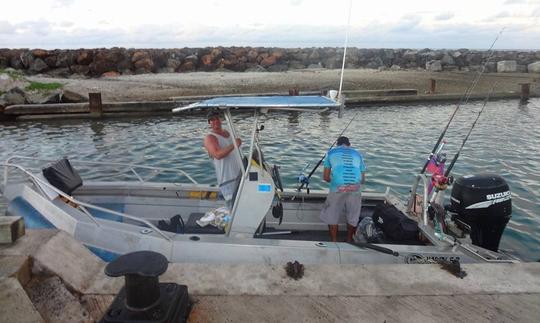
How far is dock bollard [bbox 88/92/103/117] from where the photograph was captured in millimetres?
19094

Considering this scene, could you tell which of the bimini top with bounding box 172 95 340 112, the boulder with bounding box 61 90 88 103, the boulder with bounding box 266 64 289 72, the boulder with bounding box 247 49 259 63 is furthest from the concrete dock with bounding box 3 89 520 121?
the boulder with bounding box 247 49 259 63

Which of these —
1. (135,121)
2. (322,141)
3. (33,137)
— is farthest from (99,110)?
(322,141)

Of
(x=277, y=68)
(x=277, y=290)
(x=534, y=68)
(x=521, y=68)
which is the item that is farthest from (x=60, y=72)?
(x=534, y=68)

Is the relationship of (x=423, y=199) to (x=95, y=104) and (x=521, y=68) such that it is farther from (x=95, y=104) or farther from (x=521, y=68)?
(x=521, y=68)

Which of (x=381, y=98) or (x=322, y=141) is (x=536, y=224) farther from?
(x=381, y=98)

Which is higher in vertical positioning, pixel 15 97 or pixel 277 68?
pixel 277 68

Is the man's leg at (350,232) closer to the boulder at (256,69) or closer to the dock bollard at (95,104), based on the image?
the dock bollard at (95,104)

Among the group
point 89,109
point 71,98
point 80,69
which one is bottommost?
point 89,109

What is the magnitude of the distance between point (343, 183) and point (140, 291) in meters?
3.77

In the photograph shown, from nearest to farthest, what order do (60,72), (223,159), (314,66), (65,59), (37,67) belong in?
(223,159) < (60,72) < (37,67) < (65,59) < (314,66)

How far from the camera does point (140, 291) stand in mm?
2664

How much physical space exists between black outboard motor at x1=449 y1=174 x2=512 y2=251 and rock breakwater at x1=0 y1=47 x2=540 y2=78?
3217cm

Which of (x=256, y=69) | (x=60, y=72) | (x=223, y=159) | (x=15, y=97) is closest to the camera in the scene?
(x=223, y=159)

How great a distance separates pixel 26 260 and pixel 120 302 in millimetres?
1081
